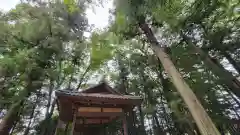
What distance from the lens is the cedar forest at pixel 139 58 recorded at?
544 cm

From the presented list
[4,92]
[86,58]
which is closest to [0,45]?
[4,92]

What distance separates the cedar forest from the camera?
5438 mm

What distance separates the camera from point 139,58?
10.8 metres

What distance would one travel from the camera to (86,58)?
466 inches

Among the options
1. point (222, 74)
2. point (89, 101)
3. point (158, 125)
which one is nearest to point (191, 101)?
point (89, 101)

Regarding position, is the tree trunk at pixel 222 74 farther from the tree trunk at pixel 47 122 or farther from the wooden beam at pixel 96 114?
the tree trunk at pixel 47 122

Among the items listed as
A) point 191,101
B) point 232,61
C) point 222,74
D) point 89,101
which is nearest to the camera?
point 191,101

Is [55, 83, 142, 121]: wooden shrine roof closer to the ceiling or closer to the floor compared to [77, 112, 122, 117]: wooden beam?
closer to the ceiling

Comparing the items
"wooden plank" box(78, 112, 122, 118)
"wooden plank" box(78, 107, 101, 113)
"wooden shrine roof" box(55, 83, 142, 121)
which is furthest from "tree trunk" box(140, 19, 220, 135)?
"wooden plank" box(78, 107, 101, 113)

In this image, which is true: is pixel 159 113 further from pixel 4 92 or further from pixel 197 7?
pixel 4 92

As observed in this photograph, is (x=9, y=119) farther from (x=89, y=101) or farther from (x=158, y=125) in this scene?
(x=158, y=125)

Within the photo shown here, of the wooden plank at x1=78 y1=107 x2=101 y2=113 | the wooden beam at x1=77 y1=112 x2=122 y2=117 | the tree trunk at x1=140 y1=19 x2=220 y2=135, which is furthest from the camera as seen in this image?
the wooden plank at x1=78 y1=107 x2=101 y2=113

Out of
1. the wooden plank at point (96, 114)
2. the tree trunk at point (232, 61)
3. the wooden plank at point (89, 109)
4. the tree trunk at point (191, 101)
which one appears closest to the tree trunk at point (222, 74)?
the tree trunk at point (232, 61)

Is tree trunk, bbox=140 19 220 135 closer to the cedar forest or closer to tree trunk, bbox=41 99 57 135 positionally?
the cedar forest
